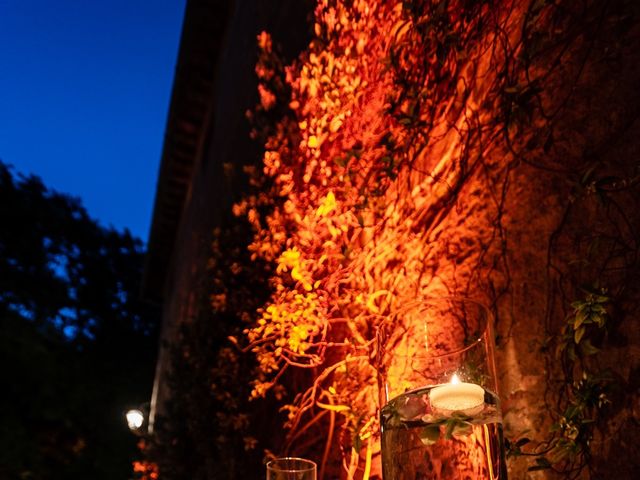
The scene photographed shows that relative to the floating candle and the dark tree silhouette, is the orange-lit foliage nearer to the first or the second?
the floating candle

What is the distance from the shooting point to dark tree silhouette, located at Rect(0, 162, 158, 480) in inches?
573

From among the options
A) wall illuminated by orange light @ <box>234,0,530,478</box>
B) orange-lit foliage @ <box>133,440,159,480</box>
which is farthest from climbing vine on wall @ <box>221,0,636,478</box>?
orange-lit foliage @ <box>133,440,159,480</box>

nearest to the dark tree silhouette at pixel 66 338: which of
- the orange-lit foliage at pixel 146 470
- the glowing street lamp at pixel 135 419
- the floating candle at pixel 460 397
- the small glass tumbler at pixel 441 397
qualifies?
the glowing street lamp at pixel 135 419

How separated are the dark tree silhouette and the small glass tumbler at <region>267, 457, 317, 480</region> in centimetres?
1280

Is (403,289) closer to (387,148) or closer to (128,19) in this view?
(387,148)

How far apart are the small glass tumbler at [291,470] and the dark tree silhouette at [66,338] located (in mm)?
12804

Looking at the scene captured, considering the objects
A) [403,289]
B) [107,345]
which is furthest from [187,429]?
[107,345]

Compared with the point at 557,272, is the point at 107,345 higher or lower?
higher

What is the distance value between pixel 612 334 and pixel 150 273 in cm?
1295

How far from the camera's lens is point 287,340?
2.66m

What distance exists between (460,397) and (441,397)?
0.14 ft

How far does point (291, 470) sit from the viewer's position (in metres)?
1.90

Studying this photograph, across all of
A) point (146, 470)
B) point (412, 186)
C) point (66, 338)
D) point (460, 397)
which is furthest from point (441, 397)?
point (66, 338)

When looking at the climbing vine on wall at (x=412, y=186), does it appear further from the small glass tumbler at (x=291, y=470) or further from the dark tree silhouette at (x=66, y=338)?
the dark tree silhouette at (x=66, y=338)
